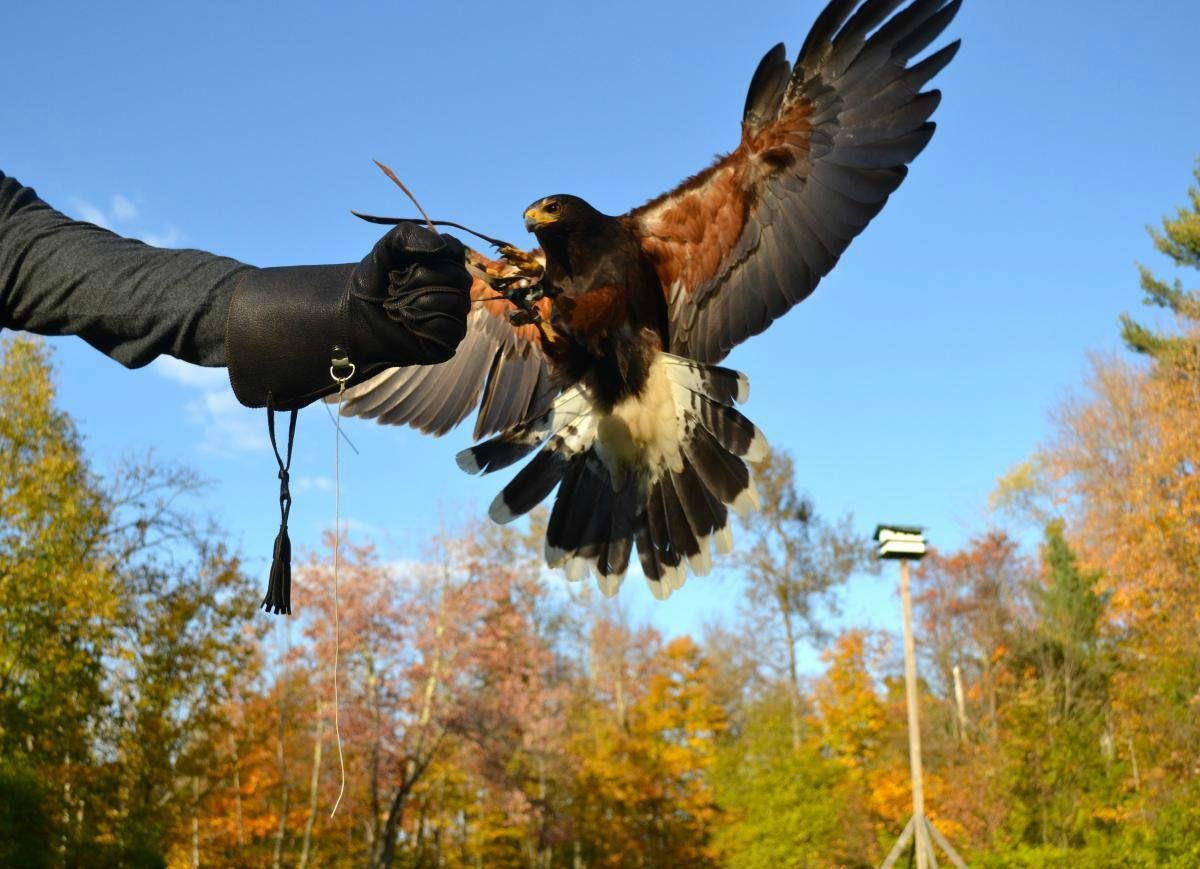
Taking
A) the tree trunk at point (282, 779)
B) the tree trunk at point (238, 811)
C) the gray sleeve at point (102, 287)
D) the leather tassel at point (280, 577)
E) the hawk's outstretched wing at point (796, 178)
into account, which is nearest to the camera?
the gray sleeve at point (102, 287)

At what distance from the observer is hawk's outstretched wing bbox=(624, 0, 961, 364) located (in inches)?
129

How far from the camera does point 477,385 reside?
4.00 meters

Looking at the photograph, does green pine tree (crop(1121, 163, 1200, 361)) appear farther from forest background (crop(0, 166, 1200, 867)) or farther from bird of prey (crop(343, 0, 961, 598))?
bird of prey (crop(343, 0, 961, 598))

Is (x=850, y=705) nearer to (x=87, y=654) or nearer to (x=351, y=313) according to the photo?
(x=87, y=654)

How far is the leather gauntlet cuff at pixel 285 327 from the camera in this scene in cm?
130

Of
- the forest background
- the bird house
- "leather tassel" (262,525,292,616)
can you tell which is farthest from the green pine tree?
"leather tassel" (262,525,292,616)

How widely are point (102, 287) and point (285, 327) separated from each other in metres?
0.21

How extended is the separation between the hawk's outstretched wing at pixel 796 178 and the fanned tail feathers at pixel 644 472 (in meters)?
0.26

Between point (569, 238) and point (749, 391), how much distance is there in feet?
2.59

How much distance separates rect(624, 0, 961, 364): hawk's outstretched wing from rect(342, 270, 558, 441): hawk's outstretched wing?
0.58 meters

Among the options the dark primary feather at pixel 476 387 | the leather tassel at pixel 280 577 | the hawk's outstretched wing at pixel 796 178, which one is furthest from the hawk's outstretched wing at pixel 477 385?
the leather tassel at pixel 280 577

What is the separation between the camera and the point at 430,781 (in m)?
22.5

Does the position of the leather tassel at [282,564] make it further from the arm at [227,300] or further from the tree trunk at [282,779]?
the tree trunk at [282,779]

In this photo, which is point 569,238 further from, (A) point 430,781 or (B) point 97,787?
(A) point 430,781
